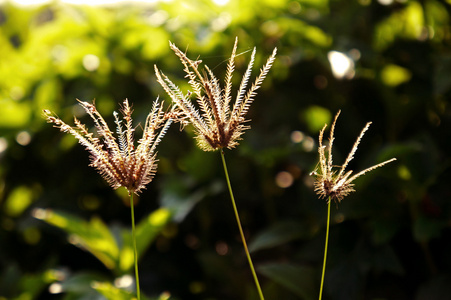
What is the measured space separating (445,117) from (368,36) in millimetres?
359

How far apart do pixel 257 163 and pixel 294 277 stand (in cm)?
37

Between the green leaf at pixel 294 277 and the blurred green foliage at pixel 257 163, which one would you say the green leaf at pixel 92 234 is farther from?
the green leaf at pixel 294 277

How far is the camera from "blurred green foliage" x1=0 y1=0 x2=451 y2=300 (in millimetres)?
910

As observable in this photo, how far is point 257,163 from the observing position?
3.71 feet

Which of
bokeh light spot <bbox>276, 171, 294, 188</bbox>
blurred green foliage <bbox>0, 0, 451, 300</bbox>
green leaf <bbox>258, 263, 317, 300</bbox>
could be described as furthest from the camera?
bokeh light spot <bbox>276, 171, 294, 188</bbox>

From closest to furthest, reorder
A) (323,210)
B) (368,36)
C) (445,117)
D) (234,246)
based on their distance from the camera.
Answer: (323,210)
(445,117)
(234,246)
(368,36)

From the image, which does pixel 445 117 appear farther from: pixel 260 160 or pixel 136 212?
pixel 136 212

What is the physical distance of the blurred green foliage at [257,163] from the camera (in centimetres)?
91

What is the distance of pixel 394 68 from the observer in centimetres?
125

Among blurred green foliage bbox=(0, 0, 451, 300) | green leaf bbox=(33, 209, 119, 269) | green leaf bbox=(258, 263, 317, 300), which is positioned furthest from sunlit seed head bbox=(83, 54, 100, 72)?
green leaf bbox=(258, 263, 317, 300)

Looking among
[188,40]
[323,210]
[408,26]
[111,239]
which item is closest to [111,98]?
[188,40]

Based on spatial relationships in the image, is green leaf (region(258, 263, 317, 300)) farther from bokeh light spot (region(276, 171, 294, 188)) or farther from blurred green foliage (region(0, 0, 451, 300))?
bokeh light spot (region(276, 171, 294, 188))

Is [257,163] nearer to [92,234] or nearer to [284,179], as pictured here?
[284,179]

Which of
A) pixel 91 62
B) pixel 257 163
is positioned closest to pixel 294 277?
pixel 257 163
